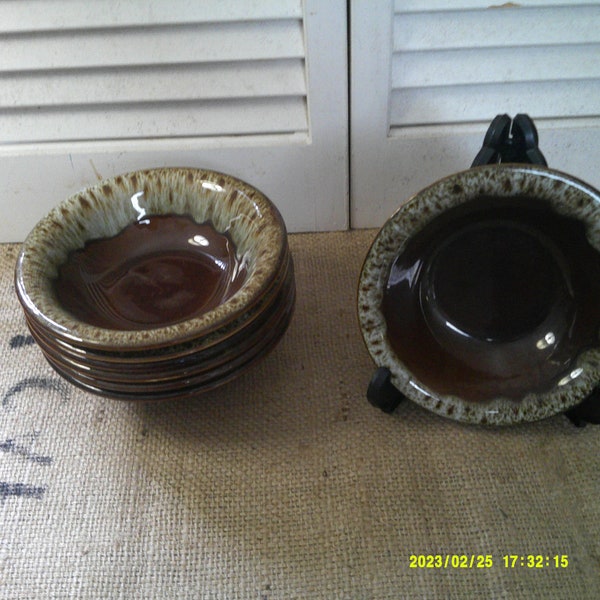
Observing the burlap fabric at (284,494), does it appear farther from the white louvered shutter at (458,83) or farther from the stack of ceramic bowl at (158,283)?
the white louvered shutter at (458,83)

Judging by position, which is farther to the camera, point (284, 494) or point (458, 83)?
point (458, 83)

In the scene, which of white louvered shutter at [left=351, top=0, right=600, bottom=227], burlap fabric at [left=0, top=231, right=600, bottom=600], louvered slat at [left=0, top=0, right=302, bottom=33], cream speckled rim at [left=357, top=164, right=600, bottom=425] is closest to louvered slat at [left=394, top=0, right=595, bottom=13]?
white louvered shutter at [left=351, top=0, right=600, bottom=227]

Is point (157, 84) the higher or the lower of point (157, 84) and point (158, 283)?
the higher

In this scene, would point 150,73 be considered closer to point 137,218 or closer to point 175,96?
point 175,96

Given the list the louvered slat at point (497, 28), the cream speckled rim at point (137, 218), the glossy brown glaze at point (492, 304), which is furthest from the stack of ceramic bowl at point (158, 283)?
the louvered slat at point (497, 28)

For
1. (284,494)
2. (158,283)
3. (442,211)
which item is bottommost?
(284,494)

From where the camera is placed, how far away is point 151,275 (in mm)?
654

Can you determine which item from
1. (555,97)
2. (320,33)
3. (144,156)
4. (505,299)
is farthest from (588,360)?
(144,156)

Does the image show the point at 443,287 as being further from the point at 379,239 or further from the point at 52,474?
the point at 52,474

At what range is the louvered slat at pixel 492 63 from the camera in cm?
63

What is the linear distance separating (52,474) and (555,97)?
0.65m

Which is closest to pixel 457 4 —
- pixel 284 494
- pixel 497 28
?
pixel 497 28

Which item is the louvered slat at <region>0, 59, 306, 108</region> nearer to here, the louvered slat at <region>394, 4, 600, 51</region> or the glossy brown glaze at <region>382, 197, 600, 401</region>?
the louvered slat at <region>394, 4, 600, 51</region>

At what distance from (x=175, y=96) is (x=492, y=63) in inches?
13.4
